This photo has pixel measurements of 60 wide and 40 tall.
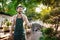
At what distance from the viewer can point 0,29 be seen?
6914 mm

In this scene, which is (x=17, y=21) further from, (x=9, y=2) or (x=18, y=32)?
(x=9, y=2)

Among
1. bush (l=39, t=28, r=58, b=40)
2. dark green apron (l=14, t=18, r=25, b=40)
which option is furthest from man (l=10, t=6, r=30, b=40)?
bush (l=39, t=28, r=58, b=40)

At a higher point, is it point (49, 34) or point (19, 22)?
point (19, 22)

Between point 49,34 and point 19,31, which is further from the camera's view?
point 49,34

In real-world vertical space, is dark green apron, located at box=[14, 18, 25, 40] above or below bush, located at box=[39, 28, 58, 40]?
above

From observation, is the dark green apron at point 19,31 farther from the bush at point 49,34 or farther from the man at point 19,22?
the bush at point 49,34

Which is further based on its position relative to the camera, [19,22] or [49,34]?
[49,34]

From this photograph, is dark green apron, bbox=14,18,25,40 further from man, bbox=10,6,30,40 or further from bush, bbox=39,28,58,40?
bush, bbox=39,28,58,40

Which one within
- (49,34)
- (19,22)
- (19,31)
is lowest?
(49,34)

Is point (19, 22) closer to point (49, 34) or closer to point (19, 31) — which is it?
point (19, 31)

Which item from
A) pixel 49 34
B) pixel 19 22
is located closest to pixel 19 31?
pixel 19 22

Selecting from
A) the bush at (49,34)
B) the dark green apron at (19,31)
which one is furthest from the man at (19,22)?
the bush at (49,34)

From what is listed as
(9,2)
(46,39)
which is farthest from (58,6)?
(9,2)

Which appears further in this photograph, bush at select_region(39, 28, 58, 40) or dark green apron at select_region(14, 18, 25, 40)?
bush at select_region(39, 28, 58, 40)
